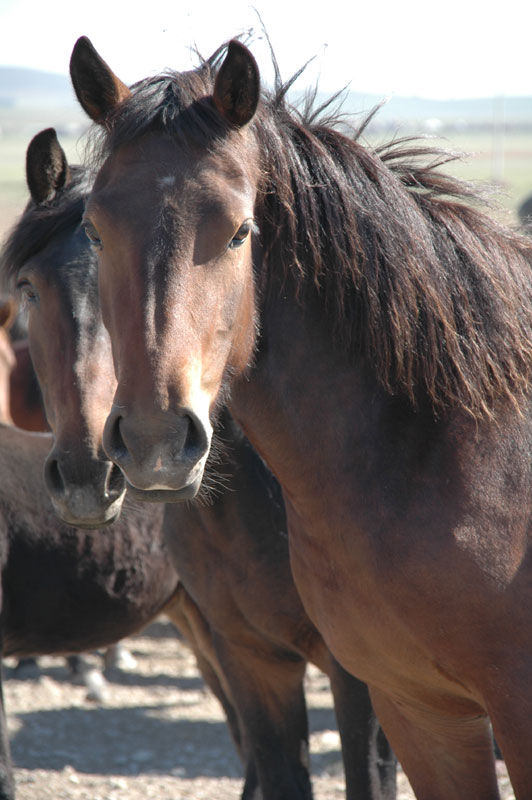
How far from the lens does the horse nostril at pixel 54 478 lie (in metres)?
2.72

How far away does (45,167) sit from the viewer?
3088mm

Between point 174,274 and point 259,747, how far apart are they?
214 centimetres

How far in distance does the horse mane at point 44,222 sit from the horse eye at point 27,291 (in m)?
0.09

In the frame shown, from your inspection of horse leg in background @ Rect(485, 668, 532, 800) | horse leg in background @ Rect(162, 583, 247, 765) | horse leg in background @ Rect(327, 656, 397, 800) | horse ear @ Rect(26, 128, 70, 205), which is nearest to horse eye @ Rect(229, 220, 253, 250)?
horse leg in background @ Rect(485, 668, 532, 800)

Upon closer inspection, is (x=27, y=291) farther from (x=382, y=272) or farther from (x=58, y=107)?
(x=58, y=107)

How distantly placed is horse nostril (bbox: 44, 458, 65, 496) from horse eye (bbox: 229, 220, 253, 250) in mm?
1092

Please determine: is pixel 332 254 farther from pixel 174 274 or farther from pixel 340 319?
pixel 174 274

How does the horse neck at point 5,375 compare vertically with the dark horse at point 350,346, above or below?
below

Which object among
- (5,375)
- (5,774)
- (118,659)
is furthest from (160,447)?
(118,659)

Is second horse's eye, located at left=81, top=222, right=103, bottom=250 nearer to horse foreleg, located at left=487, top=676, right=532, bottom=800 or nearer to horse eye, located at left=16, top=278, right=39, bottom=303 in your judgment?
horse eye, located at left=16, top=278, right=39, bottom=303

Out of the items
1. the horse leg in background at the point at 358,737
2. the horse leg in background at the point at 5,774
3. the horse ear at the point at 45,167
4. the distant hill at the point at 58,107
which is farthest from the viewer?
the distant hill at the point at 58,107

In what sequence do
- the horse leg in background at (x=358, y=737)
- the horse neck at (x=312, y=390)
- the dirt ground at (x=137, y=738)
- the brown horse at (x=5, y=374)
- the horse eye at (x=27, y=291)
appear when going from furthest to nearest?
1. the brown horse at (x=5, y=374)
2. the dirt ground at (x=137, y=738)
3. the horse eye at (x=27, y=291)
4. the horse leg in background at (x=358, y=737)
5. the horse neck at (x=312, y=390)

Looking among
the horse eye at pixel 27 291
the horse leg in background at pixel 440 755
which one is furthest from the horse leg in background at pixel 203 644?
the horse eye at pixel 27 291

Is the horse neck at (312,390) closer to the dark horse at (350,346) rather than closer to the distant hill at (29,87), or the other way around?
the dark horse at (350,346)
